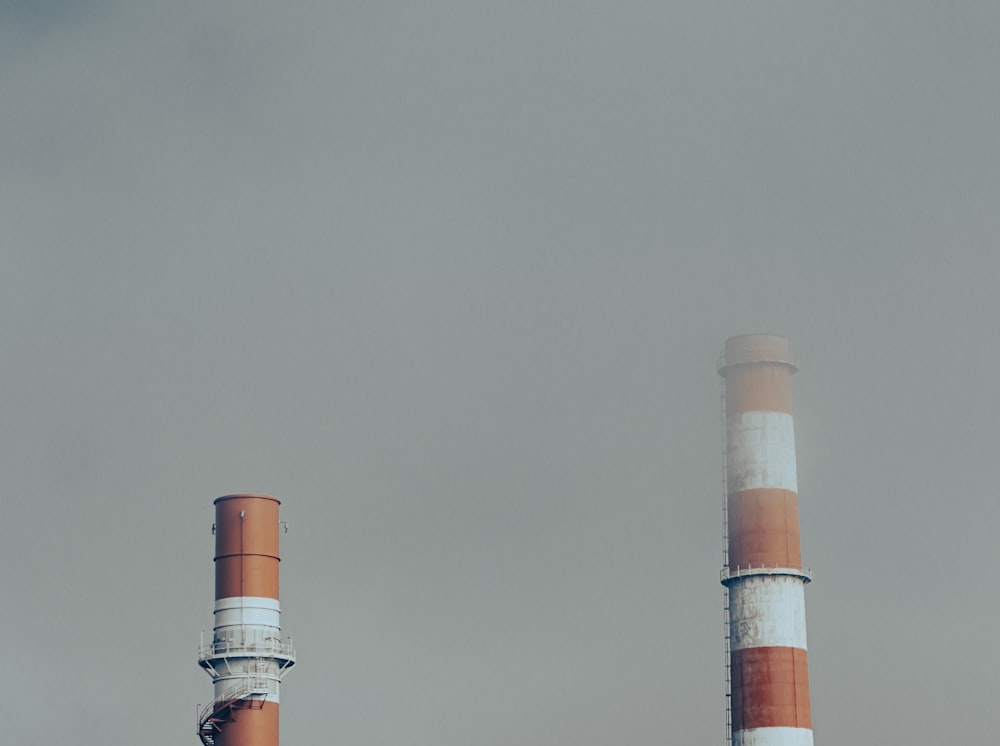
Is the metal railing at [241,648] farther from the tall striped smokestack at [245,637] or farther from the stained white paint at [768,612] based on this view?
the stained white paint at [768,612]

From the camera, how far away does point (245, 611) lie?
56469 millimetres

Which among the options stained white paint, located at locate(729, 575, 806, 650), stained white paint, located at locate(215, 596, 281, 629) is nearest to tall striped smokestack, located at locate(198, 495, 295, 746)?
stained white paint, located at locate(215, 596, 281, 629)

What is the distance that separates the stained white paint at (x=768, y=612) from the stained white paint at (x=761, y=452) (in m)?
3.71

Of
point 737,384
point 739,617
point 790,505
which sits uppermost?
point 737,384

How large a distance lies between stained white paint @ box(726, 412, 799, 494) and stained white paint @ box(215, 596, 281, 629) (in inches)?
741

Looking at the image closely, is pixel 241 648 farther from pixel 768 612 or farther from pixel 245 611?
pixel 768 612

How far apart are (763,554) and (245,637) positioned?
19958 millimetres

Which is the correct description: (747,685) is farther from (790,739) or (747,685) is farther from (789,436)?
(789,436)

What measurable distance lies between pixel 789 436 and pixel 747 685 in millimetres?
9872

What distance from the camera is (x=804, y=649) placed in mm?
61344

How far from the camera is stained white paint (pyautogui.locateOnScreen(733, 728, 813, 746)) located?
59856 mm

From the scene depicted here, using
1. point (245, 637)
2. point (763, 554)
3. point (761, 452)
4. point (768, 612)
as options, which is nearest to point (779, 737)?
point (768, 612)

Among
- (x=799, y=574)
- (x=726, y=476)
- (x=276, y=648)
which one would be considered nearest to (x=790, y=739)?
(x=799, y=574)

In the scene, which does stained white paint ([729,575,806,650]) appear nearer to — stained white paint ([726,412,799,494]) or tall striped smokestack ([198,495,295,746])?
stained white paint ([726,412,799,494])
